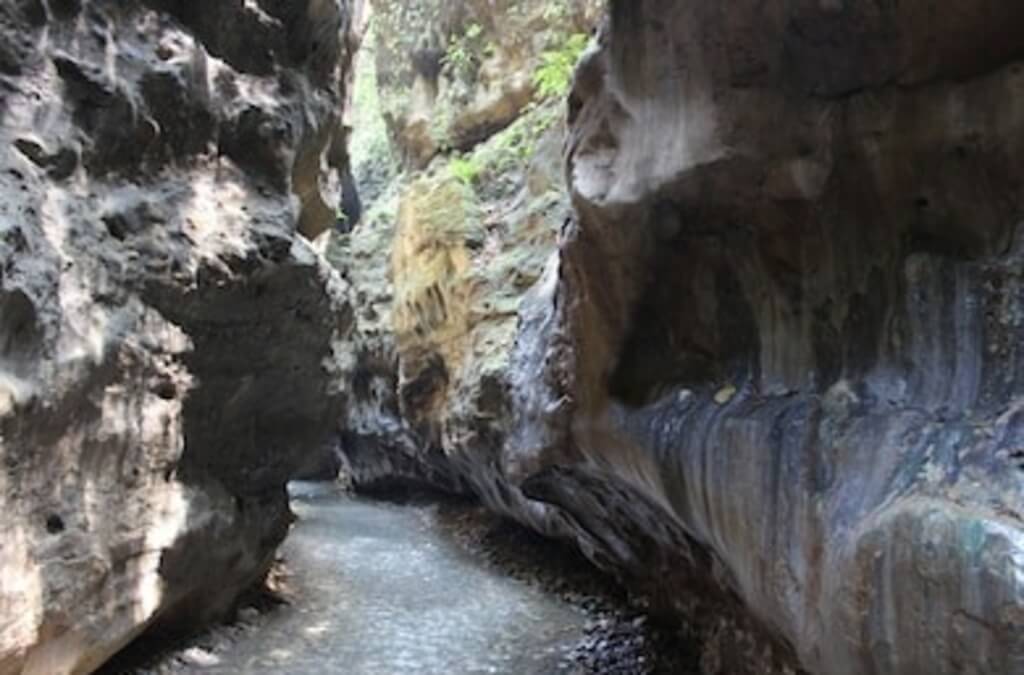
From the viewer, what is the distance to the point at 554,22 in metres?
16.3

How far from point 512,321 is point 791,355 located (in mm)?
8766

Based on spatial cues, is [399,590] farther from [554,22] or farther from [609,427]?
[554,22]

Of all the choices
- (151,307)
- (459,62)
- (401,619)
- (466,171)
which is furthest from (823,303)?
(459,62)

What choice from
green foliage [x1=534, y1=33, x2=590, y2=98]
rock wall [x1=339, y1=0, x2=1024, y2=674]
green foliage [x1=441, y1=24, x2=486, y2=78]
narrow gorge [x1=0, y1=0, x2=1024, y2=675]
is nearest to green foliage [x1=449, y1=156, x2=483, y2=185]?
green foliage [x1=534, y1=33, x2=590, y2=98]

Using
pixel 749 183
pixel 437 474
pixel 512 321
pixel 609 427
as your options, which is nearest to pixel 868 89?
pixel 749 183

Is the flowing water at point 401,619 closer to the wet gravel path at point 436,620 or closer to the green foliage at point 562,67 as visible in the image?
the wet gravel path at point 436,620

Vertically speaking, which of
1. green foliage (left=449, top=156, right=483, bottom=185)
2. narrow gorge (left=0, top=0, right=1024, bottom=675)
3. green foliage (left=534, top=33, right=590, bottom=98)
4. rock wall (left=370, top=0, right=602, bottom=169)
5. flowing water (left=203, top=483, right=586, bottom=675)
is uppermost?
rock wall (left=370, top=0, right=602, bottom=169)

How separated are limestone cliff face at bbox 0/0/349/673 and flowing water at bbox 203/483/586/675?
0.96 metres

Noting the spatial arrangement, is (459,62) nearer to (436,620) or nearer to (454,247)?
(454,247)

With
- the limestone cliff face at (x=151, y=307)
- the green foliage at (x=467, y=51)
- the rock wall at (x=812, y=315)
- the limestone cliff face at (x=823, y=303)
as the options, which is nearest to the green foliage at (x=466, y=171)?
the green foliage at (x=467, y=51)

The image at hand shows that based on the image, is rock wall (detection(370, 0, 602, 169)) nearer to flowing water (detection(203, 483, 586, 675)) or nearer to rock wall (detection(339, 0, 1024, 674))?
flowing water (detection(203, 483, 586, 675))

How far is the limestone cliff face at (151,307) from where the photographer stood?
17.4 ft

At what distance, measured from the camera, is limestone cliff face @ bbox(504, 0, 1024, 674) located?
135 inches

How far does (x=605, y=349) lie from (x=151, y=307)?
354 cm
